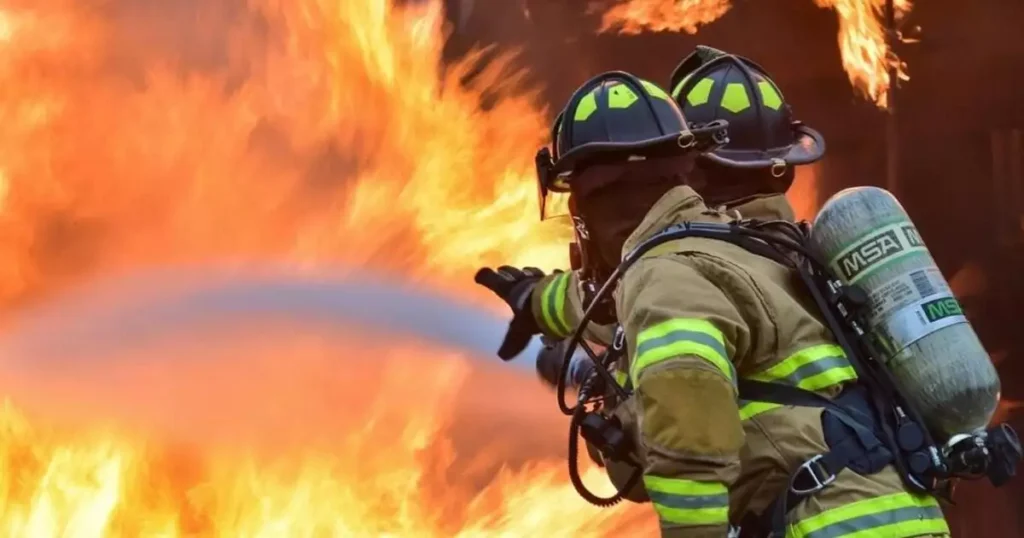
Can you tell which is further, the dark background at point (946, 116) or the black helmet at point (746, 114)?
the dark background at point (946, 116)

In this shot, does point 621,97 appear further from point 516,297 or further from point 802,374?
point 516,297

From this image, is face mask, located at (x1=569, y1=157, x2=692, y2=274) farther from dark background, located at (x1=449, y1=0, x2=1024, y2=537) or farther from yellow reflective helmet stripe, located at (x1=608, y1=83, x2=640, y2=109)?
dark background, located at (x1=449, y1=0, x2=1024, y2=537)

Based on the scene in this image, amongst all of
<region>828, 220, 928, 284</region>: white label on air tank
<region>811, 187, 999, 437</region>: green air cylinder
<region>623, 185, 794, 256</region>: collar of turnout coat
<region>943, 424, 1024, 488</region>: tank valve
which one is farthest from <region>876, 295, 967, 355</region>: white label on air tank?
<region>623, 185, 794, 256</region>: collar of turnout coat

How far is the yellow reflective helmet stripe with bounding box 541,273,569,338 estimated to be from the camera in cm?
303

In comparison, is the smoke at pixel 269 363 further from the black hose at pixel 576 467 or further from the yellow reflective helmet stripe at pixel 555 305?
the black hose at pixel 576 467

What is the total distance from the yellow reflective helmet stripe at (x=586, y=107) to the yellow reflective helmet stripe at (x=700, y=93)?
0.70 meters

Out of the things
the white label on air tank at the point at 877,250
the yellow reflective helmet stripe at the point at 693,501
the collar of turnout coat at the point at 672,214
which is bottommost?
the yellow reflective helmet stripe at the point at 693,501

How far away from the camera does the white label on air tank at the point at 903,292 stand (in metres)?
2.19

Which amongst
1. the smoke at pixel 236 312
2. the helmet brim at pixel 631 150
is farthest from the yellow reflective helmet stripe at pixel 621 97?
the smoke at pixel 236 312

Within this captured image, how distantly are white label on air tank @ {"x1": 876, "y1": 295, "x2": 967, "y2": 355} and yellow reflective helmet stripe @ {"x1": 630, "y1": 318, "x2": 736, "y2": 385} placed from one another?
43cm

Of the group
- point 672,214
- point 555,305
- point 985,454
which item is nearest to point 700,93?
point 555,305

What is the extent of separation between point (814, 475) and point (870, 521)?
14cm

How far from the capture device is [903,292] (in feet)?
7.22

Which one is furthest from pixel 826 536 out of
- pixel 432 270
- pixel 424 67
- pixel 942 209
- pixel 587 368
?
pixel 942 209
